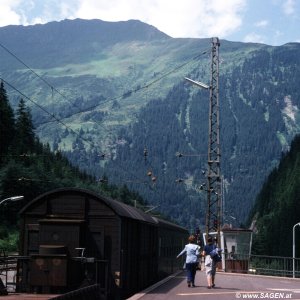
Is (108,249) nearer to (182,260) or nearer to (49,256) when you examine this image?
(49,256)

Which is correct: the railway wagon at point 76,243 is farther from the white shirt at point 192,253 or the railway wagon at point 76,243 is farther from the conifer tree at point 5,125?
the conifer tree at point 5,125

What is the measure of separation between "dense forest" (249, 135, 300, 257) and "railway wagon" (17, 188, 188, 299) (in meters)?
90.0

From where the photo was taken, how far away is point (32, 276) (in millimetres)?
16469

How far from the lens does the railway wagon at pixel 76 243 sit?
54.3 feet

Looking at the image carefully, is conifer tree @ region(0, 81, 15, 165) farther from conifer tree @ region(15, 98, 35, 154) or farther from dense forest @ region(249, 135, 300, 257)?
dense forest @ region(249, 135, 300, 257)

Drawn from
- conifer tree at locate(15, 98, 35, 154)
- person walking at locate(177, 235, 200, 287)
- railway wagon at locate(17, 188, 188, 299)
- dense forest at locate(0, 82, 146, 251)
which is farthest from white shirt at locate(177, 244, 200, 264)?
conifer tree at locate(15, 98, 35, 154)

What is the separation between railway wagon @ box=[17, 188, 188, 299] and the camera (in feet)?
54.3

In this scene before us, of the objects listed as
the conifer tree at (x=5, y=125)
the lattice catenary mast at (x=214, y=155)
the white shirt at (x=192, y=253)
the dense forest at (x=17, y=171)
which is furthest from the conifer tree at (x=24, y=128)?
the white shirt at (x=192, y=253)

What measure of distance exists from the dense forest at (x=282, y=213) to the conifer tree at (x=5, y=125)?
47.2 meters

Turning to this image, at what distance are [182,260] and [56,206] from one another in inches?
1005

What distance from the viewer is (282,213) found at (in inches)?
4646

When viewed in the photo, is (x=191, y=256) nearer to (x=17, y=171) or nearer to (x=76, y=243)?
(x=76, y=243)

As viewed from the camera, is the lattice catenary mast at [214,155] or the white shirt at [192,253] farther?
the lattice catenary mast at [214,155]

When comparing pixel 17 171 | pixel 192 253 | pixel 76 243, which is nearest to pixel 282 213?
pixel 17 171
